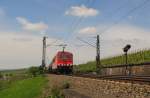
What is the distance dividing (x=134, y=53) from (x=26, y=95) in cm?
A: 1466

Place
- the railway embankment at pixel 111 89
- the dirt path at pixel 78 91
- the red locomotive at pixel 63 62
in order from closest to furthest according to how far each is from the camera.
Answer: the railway embankment at pixel 111 89, the dirt path at pixel 78 91, the red locomotive at pixel 63 62

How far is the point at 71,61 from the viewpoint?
5322cm

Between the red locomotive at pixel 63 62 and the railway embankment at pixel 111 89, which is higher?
the red locomotive at pixel 63 62

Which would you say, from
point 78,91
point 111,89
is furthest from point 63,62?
point 111,89

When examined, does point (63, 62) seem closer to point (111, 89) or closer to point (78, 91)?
point (78, 91)

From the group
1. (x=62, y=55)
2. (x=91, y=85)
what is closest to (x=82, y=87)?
(x=91, y=85)

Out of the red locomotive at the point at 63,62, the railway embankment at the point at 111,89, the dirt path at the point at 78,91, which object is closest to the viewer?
the railway embankment at the point at 111,89

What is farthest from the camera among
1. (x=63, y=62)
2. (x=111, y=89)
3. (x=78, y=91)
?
(x=63, y=62)

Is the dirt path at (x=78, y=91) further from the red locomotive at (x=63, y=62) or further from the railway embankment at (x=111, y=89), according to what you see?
the red locomotive at (x=63, y=62)

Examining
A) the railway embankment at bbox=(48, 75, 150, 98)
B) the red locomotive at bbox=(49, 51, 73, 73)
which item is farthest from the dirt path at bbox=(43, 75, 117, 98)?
the red locomotive at bbox=(49, 51, 73, 73)

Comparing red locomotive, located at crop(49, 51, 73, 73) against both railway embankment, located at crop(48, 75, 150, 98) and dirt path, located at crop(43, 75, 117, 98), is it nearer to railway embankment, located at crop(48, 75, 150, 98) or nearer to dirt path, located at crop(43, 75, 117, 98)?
dirt path, located at crop(43, 75, 117, 98)

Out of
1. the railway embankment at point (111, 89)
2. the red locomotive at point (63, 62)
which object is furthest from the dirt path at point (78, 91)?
the red locomotive at point (63, 62)

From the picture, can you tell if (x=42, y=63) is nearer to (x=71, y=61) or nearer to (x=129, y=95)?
(x=71, y=61)

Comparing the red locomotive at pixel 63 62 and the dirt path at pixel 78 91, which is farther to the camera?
the red locomotive at pixel 63 62
